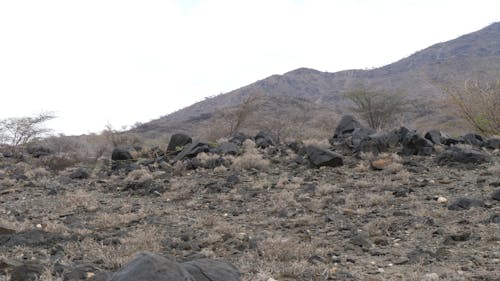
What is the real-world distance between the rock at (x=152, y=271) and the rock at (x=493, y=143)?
10.4 m

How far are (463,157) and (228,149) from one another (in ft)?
20.1

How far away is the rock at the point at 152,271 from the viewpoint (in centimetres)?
265

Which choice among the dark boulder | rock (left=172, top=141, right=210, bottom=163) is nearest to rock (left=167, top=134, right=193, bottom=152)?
rock (left=172, top=141, right=210, bottom=163)

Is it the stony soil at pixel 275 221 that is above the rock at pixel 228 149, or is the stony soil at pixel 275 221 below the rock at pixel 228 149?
below

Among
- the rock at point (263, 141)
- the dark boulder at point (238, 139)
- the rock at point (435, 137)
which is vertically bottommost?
the rock at point (435, 137)

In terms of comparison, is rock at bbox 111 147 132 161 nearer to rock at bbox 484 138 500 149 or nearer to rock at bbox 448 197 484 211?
rock at bbox 484 138 500 149

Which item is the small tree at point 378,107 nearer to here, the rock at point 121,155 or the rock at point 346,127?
the rock at point 346,127

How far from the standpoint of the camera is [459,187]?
7.59 m

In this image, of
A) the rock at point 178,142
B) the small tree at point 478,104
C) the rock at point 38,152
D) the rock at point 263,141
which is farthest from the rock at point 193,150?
the small tree at point 478,104

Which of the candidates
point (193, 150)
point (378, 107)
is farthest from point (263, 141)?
point (378, 107)

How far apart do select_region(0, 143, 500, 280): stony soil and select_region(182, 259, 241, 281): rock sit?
0.76 meters

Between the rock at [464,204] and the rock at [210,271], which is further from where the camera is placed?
the rock at [464,204]

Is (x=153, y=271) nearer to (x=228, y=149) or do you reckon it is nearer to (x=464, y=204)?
(x=464, y=204)

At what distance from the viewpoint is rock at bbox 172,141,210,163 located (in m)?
12.8
